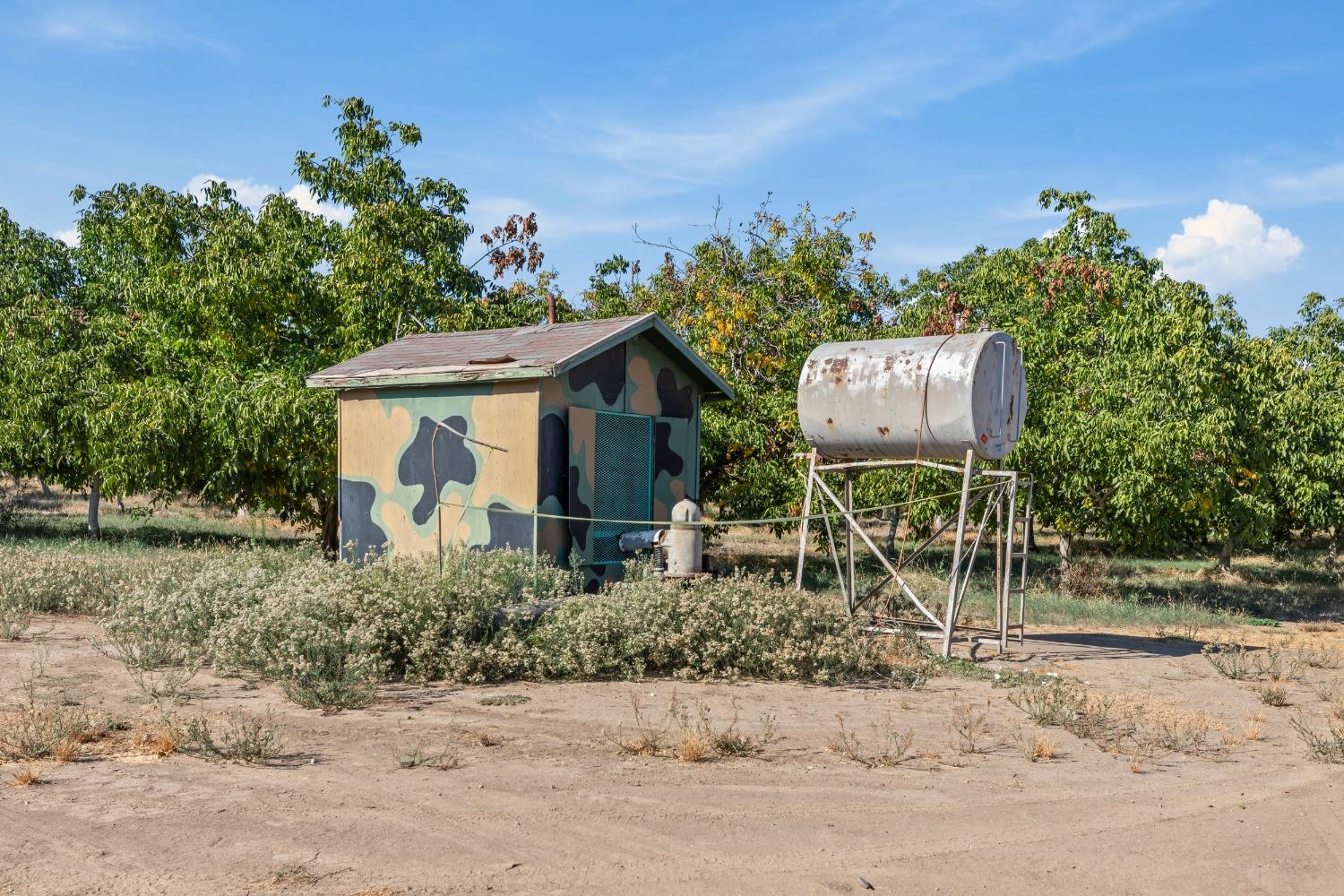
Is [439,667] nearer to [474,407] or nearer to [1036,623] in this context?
[474,407]

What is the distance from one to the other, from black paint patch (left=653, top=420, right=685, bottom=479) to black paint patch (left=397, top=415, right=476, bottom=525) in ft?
8.30

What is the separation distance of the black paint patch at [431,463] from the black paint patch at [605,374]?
140 centimetres

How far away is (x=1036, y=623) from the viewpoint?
53.9ft

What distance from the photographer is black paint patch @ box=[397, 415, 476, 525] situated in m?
12.8

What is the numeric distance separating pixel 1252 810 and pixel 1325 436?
1715cm

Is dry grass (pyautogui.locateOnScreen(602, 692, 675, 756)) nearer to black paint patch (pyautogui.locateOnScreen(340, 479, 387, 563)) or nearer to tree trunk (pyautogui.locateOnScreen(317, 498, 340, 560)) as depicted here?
black paint patch (pyautogui.locateOnScreen(340, 479, 387, 563))

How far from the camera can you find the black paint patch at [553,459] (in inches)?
480

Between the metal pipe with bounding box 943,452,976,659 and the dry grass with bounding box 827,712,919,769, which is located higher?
the metal pipe with bounding box 943,452,976,659

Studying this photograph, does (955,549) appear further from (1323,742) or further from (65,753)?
(65,753)

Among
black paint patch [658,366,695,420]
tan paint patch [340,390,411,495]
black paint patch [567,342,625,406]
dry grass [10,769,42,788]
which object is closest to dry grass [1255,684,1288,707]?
black paint patch [658,366,695,420]

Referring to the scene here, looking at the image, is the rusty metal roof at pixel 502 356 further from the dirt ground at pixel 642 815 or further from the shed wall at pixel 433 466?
the dirt ground at pixel 642 815

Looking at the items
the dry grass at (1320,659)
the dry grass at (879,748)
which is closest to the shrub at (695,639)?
the dry grass at (879,748)

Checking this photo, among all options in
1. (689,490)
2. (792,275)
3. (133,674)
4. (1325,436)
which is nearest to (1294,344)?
(1325,436)

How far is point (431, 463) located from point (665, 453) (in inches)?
118
